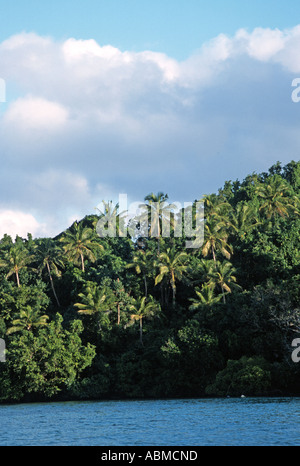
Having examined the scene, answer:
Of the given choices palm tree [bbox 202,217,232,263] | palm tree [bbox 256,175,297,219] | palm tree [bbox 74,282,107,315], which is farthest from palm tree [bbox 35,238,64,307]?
palm tree [bbox 256,175,297,219]

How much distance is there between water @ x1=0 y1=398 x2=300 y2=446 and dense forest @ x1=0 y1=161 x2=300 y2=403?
6672 mm

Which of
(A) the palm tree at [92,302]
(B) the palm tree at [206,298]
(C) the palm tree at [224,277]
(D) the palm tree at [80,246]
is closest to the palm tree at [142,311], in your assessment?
(A) the palm tree at [92,302]

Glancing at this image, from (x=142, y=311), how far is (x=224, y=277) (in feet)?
28.3

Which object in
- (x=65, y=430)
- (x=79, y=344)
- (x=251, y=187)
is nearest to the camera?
(x=65, y=430)

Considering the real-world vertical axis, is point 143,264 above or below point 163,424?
above

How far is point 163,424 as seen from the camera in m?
34.4

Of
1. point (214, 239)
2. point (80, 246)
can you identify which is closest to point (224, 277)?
point (214, 239)

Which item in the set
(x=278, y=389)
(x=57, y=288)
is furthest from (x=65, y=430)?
(x=57, y=288)

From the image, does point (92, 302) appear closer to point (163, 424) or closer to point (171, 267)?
point (171, 267)

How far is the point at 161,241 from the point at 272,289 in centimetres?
2244

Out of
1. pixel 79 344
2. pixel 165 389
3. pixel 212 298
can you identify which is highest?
pixel 212 298

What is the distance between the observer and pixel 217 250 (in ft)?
220

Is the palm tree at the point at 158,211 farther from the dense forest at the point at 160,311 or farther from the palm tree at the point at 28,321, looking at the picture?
the palm tree at the point at 28,321

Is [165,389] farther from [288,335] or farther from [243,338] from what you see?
[288,335]
